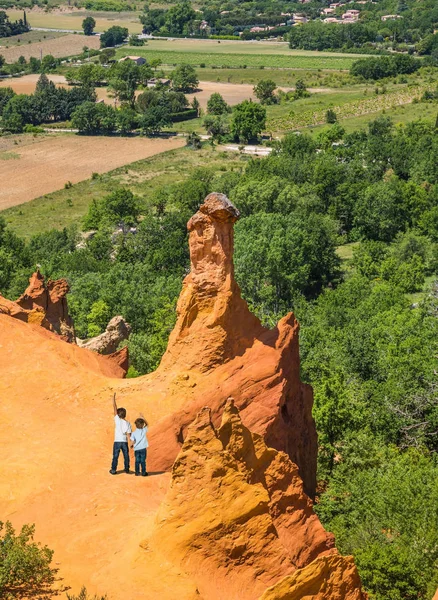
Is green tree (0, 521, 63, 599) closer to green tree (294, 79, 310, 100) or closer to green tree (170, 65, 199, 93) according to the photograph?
green tree (294, 79, 310, 100)

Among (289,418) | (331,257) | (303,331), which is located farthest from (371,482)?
(331,257)

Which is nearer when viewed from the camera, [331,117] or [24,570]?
[24,570]

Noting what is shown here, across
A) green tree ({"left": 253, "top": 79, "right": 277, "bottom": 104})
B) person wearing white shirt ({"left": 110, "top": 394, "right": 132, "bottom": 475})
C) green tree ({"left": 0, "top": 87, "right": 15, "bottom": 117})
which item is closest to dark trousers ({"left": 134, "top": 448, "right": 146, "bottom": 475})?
person wearing white shirt ({"left": 110, "top": 394, "right": 132, "bottom": 475})

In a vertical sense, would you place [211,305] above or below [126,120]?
above

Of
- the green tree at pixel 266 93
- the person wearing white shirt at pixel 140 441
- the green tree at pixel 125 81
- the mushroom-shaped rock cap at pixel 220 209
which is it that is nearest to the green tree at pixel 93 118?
the green tree at pixel 125 81

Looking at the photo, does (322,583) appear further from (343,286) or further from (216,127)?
(216,127)

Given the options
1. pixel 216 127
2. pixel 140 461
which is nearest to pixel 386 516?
pixel 140 461

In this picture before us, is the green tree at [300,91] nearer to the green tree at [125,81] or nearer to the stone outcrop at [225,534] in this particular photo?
the green tree at [125,81]
